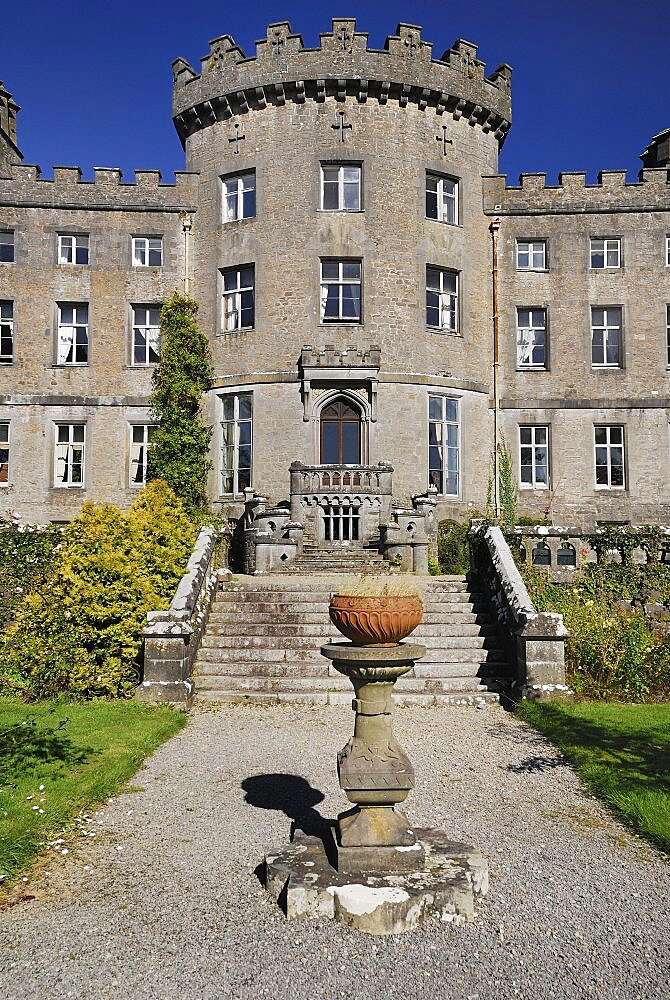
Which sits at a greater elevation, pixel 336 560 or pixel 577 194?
pixel 577 194

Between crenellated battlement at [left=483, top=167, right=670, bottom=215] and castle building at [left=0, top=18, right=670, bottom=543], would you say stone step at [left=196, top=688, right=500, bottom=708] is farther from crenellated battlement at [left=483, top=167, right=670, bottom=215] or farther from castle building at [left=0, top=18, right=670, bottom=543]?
crenellated battlement at [left=483, top=167, right=670, bottom=215]

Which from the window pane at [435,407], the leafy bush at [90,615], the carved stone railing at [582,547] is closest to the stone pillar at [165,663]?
the leafy bush at [90,615]

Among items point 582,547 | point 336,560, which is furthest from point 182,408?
point 582,547

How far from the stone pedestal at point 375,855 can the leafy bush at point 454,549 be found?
1251 cm

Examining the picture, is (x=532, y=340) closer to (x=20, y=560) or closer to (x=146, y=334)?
(x=146, y=334)

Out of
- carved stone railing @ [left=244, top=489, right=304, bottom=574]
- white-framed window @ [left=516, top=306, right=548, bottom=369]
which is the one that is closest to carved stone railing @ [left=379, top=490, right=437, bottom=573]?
carved stone railing @ [left=244, top=489, right=304, bottom=574]

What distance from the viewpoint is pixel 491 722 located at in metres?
9.41

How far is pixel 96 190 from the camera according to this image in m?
23.1

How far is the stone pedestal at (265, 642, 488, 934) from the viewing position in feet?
14.4

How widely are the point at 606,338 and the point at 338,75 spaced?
10.7m

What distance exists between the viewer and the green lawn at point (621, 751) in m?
6.04

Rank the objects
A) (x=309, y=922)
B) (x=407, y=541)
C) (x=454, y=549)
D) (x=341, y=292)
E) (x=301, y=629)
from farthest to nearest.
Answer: (x=341, y=292) < (x=454, y=549) < (x=407, y=541) < (x=301, y=629) < (x=309, y=922)

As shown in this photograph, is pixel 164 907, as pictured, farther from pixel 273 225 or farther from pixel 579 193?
pixel 579 193

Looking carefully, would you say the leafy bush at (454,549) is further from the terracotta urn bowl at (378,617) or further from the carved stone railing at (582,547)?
the terracotta urn bowl at (378,617)
